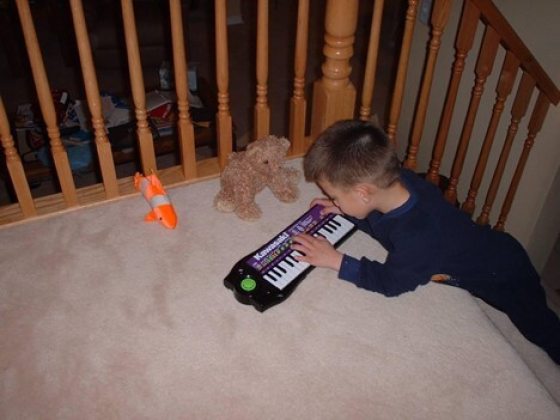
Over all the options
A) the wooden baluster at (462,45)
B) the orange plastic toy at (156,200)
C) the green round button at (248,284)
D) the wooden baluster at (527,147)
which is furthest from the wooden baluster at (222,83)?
the wooden baluster at (527,147)

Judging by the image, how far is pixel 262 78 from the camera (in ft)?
5.49

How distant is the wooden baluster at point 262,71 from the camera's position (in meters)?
1.54

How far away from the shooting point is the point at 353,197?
140 cm

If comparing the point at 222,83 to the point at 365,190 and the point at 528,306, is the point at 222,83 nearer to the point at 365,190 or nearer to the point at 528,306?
the point at 365,190

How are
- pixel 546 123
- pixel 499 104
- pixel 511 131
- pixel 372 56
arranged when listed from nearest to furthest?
pixel 372 56 < pixel 499 104 < pixel 511 131 < pixel 546 123

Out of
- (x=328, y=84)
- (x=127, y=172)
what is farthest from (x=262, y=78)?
(x=127, y=172)

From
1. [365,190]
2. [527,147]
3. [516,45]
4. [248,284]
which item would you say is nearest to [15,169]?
[248,284]

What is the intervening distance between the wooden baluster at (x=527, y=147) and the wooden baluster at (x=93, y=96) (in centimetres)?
182

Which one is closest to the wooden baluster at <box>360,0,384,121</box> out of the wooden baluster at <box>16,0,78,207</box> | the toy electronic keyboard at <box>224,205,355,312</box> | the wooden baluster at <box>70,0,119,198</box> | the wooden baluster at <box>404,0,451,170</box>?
the wooden baluster at <box>404,0,451,170</box>

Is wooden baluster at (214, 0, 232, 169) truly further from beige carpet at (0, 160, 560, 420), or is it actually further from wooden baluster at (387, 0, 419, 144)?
wooden baluster at (387, 0, 419, 144)

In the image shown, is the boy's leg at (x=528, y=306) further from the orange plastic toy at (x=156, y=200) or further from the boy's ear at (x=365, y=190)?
the orange plastic toy at (x=156, y=200)

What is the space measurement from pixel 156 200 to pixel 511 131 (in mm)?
1650

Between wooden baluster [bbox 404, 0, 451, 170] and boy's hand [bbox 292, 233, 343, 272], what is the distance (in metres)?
0.64

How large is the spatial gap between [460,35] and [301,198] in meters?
0.78
